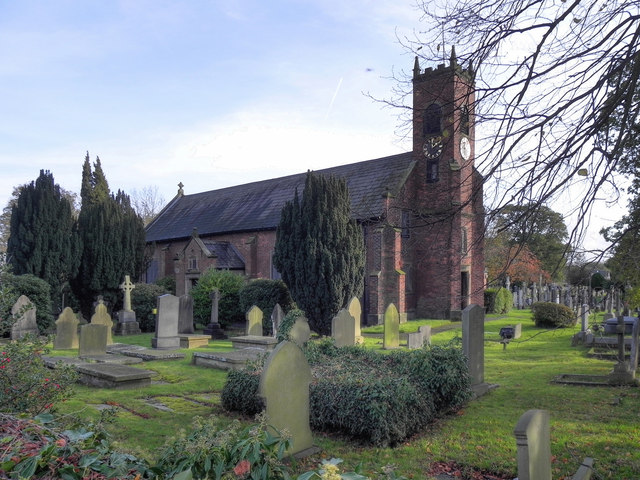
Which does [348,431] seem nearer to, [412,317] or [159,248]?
[412,317]

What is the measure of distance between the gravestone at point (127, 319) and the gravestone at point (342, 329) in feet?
37.3

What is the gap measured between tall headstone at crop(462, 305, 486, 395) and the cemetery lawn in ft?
1.16

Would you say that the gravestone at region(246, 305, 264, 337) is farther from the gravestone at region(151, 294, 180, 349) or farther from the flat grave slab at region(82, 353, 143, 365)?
the flat grave slab at region(82, 353, 143, 365)

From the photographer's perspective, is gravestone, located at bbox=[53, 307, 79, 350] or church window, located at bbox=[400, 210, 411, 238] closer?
church window, located at bbox=[400, 210, 411, 238]

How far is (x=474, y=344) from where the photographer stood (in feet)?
31.4

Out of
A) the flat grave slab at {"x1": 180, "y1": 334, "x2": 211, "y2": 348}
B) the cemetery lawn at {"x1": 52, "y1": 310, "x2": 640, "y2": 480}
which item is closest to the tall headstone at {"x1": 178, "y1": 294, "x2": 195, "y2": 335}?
the flat grave slab at {"x1": 180, "y1": 334, "x2": 211, "y2": 348}

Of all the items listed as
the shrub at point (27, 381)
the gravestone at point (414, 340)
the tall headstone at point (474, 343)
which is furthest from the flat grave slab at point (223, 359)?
the shrub at point (27, 381)

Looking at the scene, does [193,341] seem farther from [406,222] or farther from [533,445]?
[533,445]

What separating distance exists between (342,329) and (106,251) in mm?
14763

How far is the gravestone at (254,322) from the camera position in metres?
17.4

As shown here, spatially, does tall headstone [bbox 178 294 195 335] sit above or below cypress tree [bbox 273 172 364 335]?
below

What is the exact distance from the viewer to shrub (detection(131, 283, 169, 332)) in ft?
78.6

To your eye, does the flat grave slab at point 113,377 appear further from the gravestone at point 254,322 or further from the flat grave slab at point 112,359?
the gravestone at point 254,322

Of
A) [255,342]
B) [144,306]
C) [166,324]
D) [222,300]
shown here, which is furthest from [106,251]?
[255,342]
